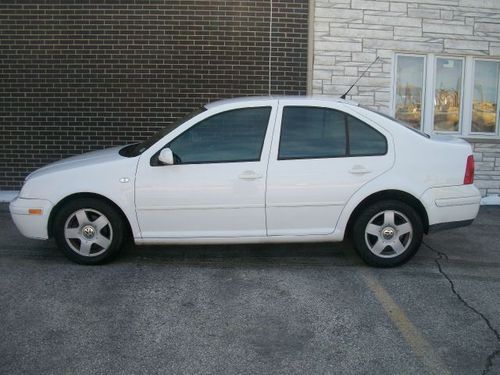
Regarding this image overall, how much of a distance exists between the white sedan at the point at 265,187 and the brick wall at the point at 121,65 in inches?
136

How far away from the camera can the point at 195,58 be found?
8898 millimetres

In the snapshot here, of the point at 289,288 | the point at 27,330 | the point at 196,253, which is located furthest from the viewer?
the point at 196,253

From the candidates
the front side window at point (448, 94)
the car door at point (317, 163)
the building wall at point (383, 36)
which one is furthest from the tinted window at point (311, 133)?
the front side window at point (448, 94)

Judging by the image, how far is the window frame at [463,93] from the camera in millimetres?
9359

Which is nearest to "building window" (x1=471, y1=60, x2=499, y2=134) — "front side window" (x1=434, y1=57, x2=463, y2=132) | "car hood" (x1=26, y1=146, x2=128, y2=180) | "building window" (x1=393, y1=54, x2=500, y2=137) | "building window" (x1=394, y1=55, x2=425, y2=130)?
"building window" (x1=393, y1=54, x2=500, y2=137)

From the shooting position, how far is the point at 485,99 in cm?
973

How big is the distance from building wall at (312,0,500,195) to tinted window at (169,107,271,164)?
3.70m

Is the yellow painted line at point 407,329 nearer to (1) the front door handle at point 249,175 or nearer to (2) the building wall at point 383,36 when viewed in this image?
(1) the front door handle at point 249,175

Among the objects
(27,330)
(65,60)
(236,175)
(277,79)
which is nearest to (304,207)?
(236,175)

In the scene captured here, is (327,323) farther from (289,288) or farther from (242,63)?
(242,63)

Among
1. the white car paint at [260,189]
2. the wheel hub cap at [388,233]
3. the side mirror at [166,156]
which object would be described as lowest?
the wheel hub cap at [388,233]

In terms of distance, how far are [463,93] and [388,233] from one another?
16.4ft

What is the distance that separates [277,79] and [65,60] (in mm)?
3225

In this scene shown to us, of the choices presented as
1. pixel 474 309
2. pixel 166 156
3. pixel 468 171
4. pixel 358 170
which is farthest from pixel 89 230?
pixel 468 171
